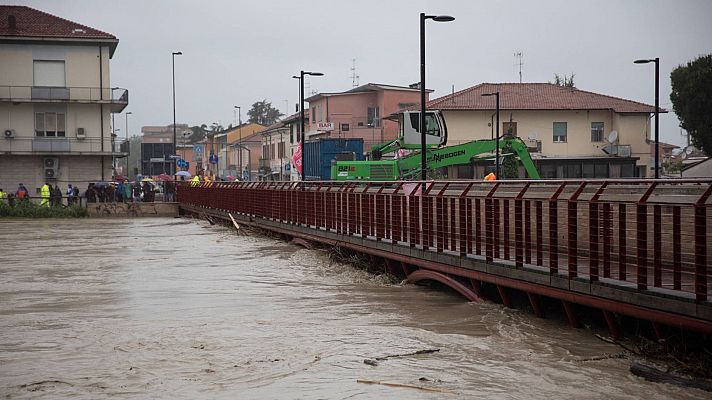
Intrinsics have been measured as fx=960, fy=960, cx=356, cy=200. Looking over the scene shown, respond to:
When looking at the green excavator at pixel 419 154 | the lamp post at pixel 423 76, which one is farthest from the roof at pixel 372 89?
the lamp post at pixel 423 76

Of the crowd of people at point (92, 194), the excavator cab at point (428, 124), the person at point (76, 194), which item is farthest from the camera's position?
the person at point (76, 194)

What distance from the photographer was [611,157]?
64812 mm

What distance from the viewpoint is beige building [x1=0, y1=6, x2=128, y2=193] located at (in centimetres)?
5941

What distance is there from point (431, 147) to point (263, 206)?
27.1 ft

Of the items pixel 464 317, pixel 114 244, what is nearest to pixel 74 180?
pixel 114 244

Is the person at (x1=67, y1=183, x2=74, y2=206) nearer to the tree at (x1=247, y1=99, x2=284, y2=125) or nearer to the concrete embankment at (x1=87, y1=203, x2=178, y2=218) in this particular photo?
the concrete embankment at (x1=87, y1=203, x2=178, y2=218)

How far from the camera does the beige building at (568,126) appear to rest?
215 ft

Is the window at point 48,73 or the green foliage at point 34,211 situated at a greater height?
the window at point 48,73

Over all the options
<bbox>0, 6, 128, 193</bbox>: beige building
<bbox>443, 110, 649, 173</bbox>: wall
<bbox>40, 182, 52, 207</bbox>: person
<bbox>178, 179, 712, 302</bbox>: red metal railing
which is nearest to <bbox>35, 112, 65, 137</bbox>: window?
<bbox>0, 6, 128, 193</bbox>: beige building

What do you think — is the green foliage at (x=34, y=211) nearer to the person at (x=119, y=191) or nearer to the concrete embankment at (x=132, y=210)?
the concrete embankment at (x=132, y=210)

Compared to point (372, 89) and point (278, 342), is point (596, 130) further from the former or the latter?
point (278, 342)

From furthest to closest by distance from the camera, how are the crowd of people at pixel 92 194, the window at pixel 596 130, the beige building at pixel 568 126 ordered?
the window at pixel 596 130 < the beige building at pixel 568 126 < the crowd of people at pixel 92 194

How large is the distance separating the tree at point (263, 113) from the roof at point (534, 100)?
111412 millimetres

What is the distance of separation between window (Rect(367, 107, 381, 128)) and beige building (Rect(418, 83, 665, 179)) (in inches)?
465
